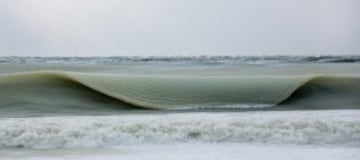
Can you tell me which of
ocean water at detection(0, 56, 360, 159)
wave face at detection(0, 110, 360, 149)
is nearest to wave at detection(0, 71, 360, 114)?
ocean water at detection(0, 56, 360, 159)

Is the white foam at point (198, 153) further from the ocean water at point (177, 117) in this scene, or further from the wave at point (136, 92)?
the wave at point (136, 92)

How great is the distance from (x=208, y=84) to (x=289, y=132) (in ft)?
0.75

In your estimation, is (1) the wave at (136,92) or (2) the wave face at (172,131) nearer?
(2) the wave face at (172,131)

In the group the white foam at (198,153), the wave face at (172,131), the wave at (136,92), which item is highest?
the wave at (136,92)

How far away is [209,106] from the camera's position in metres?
1.13

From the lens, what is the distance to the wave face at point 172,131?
0.90 meters

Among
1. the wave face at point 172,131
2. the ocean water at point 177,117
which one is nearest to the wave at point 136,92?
the ocean water at point 177,117

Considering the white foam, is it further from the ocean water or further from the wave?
the wave

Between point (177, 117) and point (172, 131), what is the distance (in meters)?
0.07

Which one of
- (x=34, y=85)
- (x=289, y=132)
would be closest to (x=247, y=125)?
(x=289, y=132)

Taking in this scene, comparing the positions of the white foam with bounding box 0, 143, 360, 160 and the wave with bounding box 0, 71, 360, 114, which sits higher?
the wave with bounding box 0, 71, 360, 114

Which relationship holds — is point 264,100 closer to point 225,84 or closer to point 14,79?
point 225,84

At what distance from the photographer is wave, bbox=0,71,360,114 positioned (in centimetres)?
111

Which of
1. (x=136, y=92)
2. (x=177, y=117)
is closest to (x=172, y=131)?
(x=177, y=117)
